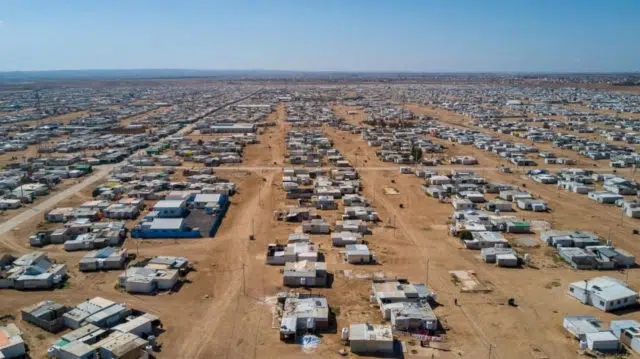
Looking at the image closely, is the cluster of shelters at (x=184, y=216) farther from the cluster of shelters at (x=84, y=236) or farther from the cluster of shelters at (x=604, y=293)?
the cluster of shelters at (x=604, y=293)

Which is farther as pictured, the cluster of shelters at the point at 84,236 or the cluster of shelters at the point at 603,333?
the cluster of shelters at the point at 84,236

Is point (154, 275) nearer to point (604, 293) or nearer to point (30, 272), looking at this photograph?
point (30, 272)

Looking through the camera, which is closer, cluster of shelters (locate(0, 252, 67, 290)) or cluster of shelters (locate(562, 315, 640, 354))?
cluster of shelters (locate(562, 315, 640, 354))

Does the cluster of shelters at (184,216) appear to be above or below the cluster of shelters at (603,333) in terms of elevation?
above

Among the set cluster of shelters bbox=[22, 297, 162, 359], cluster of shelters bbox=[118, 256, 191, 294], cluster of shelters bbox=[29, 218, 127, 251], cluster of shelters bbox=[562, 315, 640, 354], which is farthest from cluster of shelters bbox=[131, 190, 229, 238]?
cluster of shelters bbox=[562, 315, 640, 354]

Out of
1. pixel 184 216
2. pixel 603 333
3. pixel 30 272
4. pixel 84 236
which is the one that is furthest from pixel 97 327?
pixel 603 333

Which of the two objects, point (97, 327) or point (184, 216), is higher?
point (184, 216)

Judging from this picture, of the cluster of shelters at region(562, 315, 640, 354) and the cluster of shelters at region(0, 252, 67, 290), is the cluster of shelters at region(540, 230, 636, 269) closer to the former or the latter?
the cluster of shelters at region(562, 315, 640, 354)

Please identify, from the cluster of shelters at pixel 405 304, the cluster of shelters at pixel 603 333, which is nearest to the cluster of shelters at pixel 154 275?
the cluster of shelters at pixel 405 304

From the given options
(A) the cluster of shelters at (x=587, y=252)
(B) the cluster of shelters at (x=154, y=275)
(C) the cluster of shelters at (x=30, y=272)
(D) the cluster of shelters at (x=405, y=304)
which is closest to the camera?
(D) the cluster of shelters at (x=405, y=304)

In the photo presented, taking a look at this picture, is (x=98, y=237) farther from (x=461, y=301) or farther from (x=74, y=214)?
(x=461, y=301)

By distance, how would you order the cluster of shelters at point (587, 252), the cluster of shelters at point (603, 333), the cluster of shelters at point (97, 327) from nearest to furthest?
1. the cluster of shelters at point (97, 327)
2. the cluster of shelters at point (603, 333)
3. the cluster of shelters at point (587, 252)
